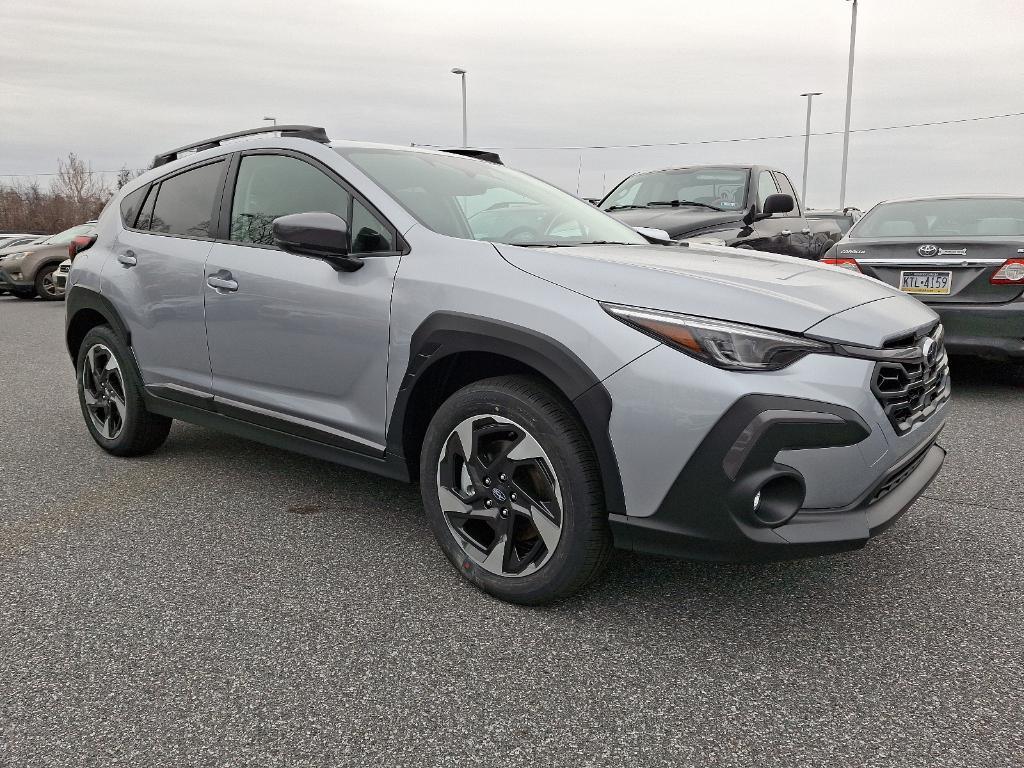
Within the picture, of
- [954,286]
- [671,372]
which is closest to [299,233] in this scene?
[671,372]

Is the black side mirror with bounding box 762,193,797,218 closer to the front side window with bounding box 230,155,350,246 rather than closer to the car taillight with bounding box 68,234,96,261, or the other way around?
the front side window with bounding box 230,155,350,246

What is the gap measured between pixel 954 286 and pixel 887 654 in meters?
4.17

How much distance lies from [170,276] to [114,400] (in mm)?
980

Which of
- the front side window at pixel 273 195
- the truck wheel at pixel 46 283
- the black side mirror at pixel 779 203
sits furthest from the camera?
the truck wheel at pixel 46 283

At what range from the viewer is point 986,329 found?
18.7 feet

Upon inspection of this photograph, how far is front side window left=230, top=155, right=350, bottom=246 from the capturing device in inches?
133

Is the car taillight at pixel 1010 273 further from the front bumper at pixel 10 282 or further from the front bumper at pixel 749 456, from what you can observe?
the front bumper at pixel 10 282

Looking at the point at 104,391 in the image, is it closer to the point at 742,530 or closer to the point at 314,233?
the point at 314,233

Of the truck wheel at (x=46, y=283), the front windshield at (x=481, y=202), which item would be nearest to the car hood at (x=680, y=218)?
the front windshield at (x=481, y=202)

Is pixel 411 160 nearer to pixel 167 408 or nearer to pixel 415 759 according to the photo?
pixel 167 408

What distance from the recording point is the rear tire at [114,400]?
4324 millimetres

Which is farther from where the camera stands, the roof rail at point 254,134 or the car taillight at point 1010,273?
the car taillight at point 1010,273

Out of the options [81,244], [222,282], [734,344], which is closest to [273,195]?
[222,282]

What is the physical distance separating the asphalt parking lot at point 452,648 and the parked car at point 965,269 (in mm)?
2289
